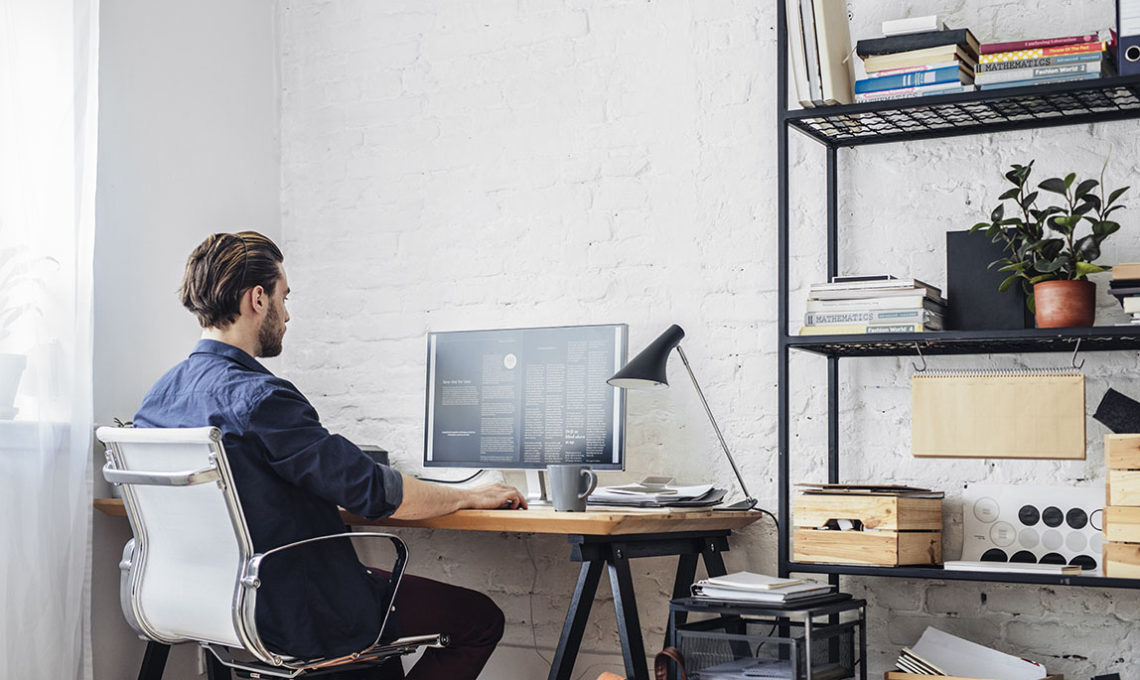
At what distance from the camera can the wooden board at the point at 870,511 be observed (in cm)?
233

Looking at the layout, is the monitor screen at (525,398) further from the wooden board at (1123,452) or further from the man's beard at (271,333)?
the wooden board at (1123,452)

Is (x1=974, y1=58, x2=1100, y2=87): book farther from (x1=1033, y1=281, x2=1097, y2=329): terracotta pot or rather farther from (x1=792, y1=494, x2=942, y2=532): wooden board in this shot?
(x1=792, y1=494, x2=942, y2=532): wooden board

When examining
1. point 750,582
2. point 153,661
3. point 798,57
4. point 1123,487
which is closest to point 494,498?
point 750,582

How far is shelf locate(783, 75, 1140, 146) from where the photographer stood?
2.25 metres

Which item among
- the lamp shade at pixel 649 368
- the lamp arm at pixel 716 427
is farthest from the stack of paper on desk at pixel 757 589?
the lamp shade at pixel 649 368

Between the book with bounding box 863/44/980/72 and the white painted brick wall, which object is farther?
the white painted brick wall

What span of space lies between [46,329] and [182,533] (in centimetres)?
81

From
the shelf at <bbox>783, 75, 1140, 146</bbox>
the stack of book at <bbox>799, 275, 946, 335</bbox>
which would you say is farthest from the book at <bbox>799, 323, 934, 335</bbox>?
the shelf at <bbox>783, 75, 1140, 146</bbox>

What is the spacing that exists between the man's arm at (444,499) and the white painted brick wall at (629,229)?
580 mm

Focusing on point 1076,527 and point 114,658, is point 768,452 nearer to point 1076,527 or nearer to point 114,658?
point 1076,527

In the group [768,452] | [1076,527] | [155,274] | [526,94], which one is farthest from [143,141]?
[1076,527]

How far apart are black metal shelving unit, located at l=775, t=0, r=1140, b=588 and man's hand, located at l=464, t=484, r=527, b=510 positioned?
0.57 metres

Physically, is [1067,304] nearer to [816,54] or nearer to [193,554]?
[816,54]

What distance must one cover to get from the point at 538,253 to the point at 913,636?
4.45 ft
